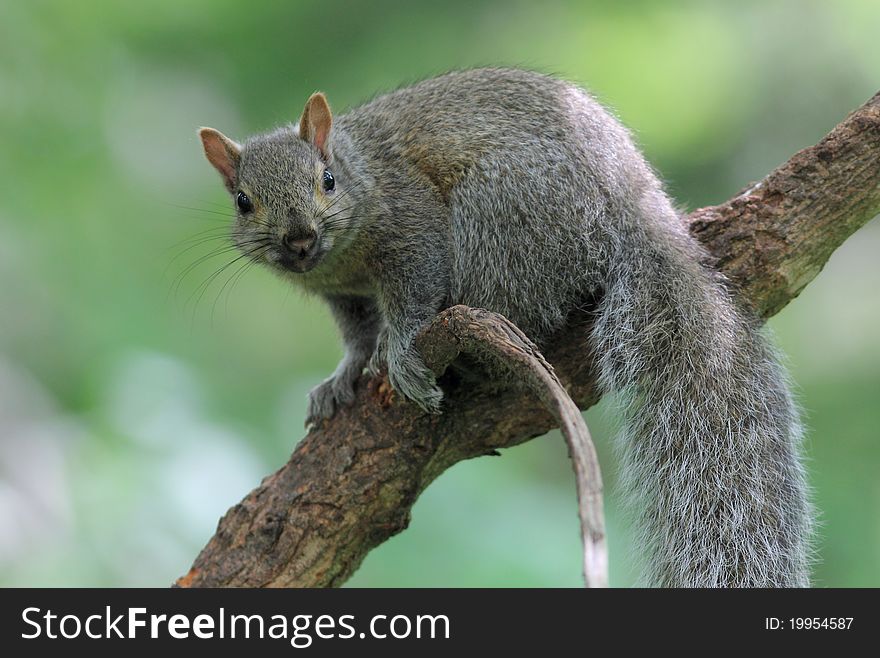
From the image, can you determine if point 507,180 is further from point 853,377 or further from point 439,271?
point 853,377

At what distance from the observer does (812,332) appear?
6.98 meters

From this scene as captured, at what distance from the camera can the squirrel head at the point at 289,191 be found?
3.61 metres

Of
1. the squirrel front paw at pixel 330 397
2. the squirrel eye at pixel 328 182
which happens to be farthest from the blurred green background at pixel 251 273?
the squirrel eye at pixel 328 182

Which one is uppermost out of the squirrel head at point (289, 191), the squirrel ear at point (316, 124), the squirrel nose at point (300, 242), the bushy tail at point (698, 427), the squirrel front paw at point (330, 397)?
the squirrel ear at point (316, 124)

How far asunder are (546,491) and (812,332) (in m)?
2.28

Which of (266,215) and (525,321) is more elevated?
(266,215)

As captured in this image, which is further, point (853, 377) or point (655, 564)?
point (853, 377)

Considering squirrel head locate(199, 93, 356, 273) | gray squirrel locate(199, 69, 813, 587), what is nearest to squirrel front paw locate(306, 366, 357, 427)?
gray squirrel locate(199, 69, 813, 587)

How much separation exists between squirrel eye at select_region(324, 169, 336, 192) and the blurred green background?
129 cm

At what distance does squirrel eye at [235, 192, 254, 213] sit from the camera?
12.6 feet

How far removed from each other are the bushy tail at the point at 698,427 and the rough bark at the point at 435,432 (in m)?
0.18

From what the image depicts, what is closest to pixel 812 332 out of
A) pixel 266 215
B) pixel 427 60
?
pixel 427 60

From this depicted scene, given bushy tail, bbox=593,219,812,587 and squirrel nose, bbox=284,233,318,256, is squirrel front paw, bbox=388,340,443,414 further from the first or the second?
bushy tail, bbox=593,219,812,587

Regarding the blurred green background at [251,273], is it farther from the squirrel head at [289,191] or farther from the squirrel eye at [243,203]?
the squirrel eye at [243,203]
